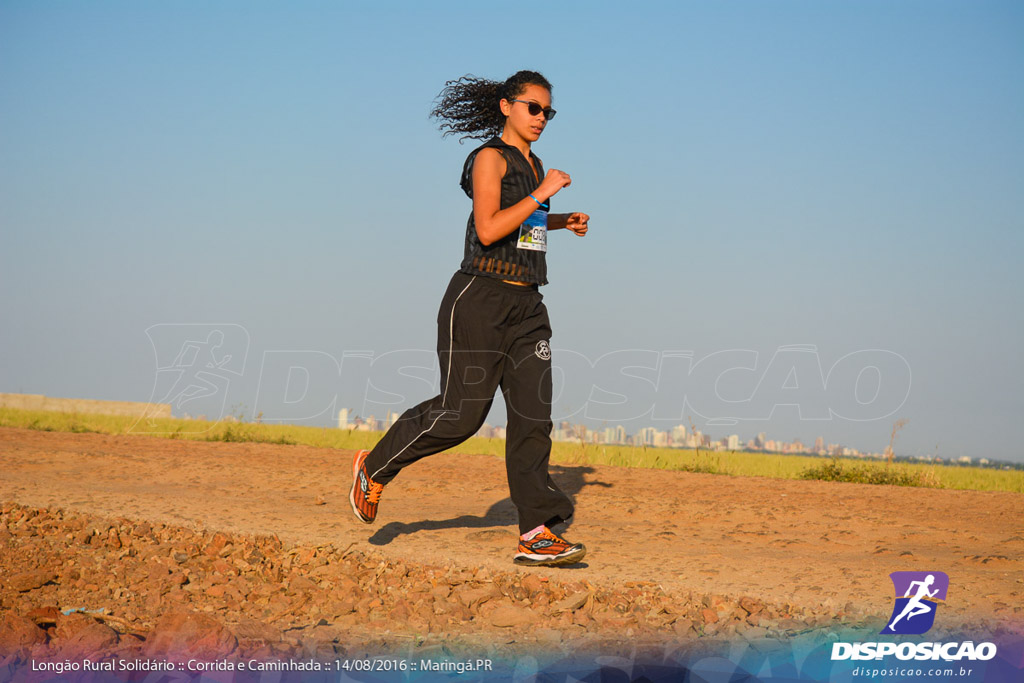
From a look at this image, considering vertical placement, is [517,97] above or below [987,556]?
above

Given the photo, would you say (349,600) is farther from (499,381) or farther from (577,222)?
(577,222)

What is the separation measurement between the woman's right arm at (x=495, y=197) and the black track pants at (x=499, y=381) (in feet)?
0.93

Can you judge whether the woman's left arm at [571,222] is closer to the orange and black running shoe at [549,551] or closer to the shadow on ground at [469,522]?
the orange and black running shoe at [549,551]

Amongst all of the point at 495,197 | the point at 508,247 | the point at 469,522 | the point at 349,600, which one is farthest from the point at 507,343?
the point at 469,522

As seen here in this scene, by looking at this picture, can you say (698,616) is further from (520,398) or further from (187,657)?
(187,657)

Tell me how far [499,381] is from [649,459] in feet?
26.2

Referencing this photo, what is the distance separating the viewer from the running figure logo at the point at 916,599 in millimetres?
3868

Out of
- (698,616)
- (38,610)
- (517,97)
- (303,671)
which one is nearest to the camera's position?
(303,671)

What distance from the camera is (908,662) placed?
3426 mm

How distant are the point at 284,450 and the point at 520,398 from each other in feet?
24.3

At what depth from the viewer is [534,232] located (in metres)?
4.70

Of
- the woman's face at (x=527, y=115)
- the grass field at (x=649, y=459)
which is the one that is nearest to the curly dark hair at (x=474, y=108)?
the woman's face at (x=527, y=115)

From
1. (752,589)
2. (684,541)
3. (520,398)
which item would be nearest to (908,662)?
(752,589)

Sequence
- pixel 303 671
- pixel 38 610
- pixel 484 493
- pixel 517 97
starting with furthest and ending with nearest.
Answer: pixel 484 493, pixel 517 97, pixel 38 610, pixel 303 671
